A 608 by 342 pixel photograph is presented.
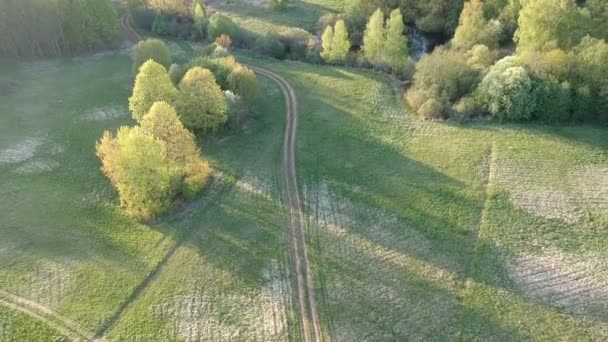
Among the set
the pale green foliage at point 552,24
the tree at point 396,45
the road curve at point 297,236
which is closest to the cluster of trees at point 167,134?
the road curve at point 297,236

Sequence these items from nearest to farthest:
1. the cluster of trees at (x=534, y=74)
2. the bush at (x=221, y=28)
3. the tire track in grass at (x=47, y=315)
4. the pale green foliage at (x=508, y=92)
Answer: the tire track in grass at (x=47, y=315)
the pale green foliage at (x=508, y=92)
the cluster of trees at (x=534, y=74)
the bush at (x=221, y=28)

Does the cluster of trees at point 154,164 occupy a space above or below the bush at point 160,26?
below

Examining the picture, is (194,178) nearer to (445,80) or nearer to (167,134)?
(167,134)

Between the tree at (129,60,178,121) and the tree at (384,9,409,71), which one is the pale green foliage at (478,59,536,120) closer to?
the tree at (384,9,409,71)

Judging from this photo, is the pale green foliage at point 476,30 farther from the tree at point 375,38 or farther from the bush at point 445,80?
the bush at point 445,80

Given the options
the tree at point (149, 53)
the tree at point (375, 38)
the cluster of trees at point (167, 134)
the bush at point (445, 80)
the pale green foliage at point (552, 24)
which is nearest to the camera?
the cluster of trees at point (167, 134)

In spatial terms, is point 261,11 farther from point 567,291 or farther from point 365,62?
point 567,291
